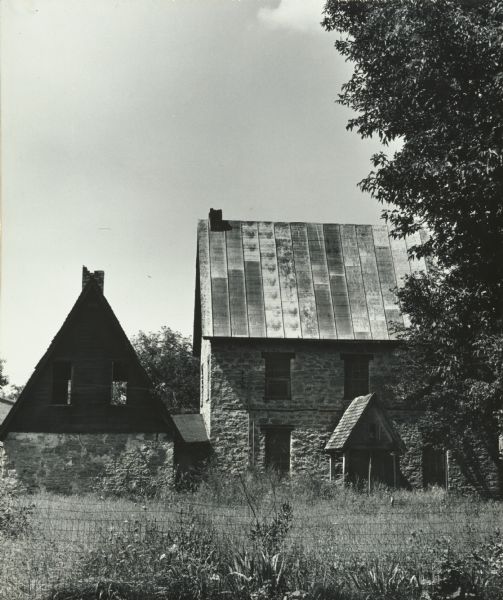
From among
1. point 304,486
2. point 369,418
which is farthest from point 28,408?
point 369,418

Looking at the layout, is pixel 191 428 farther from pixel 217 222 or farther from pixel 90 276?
pixel 217 222

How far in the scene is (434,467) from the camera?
2538cm

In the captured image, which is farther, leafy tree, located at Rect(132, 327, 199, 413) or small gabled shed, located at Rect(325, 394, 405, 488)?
leafy tree, located at Rect(132, 327, 199, 413)

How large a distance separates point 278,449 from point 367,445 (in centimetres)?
323

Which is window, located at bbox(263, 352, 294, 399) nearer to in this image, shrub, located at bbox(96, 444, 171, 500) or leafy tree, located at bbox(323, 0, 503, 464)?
shrub, located at bbox(96, 444, 171, 500)

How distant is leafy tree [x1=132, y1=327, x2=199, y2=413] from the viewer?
5006cm

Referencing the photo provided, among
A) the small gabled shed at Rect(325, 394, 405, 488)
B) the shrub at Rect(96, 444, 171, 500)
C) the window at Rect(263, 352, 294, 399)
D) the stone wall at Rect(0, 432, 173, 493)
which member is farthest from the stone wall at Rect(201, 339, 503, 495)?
the stone wall at Rect(0, 432, 173, 493)

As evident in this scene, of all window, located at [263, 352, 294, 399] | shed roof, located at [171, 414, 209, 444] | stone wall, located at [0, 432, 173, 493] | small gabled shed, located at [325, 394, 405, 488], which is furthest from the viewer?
window, located at [263, 352, 294, 399]

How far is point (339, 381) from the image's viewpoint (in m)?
25.6

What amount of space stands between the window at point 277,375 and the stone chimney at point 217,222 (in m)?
5.96

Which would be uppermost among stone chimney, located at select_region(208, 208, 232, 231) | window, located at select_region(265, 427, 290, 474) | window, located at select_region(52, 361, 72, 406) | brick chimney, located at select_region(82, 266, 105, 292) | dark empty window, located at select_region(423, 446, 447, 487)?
stone chimney, located at select_region(208, 208, 232, 231)

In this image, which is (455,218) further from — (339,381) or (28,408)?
(28,408)

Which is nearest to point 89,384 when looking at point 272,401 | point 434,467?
point 272,401

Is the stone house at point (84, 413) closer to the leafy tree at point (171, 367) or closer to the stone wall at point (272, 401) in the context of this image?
the stone wall at point (272, 401)
